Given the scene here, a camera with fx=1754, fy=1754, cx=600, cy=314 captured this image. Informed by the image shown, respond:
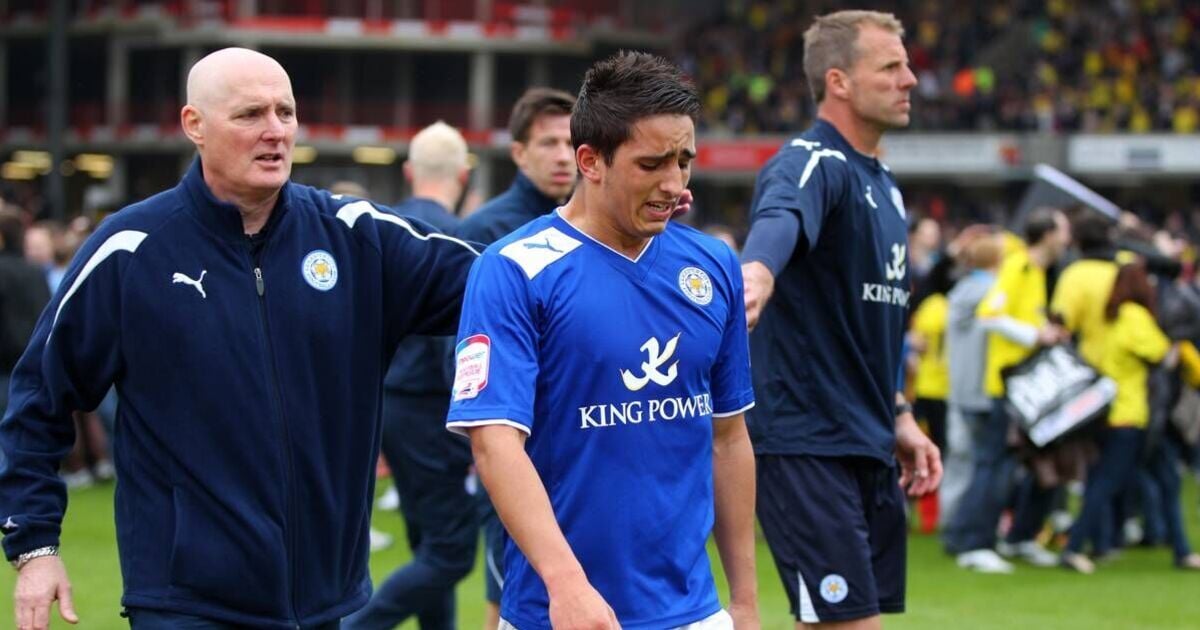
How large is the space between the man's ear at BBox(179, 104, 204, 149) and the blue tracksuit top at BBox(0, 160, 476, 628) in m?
0.08

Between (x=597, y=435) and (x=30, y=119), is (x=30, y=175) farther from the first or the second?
(x=597, y=435)

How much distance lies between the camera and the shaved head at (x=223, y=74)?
→ 432 centimetres

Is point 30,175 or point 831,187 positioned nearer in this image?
point 831,187

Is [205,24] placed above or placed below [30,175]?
above

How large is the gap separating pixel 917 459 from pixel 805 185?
1.08 meters

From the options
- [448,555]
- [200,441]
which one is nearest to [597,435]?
[200,441]

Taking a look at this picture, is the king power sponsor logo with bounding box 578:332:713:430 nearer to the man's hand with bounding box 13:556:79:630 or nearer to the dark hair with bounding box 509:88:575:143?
the man's hand with bounding box 13:556:79:630

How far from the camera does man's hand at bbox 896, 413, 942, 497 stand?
19.1 feet

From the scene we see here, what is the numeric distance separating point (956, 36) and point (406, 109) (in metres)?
18.1

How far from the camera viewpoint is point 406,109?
182 feet

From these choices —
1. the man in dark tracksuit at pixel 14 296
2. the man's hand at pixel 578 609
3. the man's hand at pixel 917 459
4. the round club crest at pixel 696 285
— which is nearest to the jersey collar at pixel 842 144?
the man's hand at pixel 917 459

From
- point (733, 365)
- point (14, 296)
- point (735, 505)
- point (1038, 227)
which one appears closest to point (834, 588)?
point (735, 505)

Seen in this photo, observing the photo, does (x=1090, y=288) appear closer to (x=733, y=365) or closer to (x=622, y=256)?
(x=733, y=365)

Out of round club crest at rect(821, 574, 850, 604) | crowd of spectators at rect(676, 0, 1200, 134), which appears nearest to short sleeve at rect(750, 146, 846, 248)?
round club crest at rect(821, 574, 850, 604)
